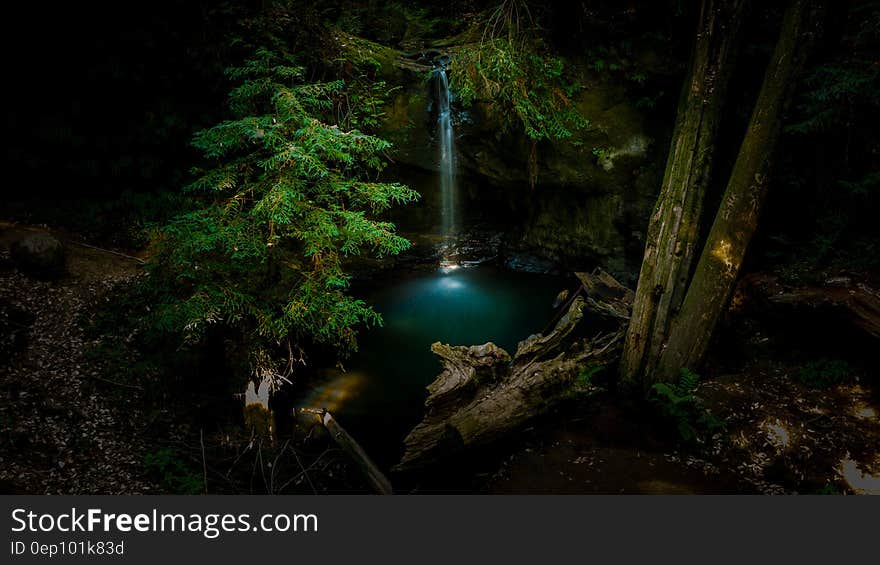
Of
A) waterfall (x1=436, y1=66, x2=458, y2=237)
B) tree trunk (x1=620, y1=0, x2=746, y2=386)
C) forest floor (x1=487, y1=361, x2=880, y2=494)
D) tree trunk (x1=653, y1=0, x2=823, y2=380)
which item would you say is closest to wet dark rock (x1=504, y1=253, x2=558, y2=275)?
waterfall (x1=436, y1=66, x2=458, y2=237)

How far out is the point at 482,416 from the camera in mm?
5074

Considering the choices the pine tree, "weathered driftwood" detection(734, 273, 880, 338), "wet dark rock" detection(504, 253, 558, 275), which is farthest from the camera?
"wet dark rock" detection(504, 253, 558, 275)

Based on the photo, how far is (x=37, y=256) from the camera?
7039 millimetres

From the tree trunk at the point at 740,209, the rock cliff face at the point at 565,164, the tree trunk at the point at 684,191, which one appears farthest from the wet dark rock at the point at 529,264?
the tree trunk at the point at 740,209

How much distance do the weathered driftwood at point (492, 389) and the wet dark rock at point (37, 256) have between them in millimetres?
6951

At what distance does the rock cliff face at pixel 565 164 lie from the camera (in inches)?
364

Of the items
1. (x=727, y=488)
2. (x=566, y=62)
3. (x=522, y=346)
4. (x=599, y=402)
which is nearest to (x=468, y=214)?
(x=566, y=62)

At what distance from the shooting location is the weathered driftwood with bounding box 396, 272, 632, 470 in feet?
16.0

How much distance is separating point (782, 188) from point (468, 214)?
7894mm

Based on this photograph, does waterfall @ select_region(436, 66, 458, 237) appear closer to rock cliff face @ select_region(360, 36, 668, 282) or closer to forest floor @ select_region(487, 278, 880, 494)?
rock cliff face @ select_region(360, 36, 668, 282)

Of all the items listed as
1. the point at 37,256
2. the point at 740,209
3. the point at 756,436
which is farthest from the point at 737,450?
the point at 37,256

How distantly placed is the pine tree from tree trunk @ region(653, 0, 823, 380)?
13.7 ft

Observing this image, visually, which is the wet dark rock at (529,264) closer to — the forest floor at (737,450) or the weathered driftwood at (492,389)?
the weathered driftwood at (492,389)
